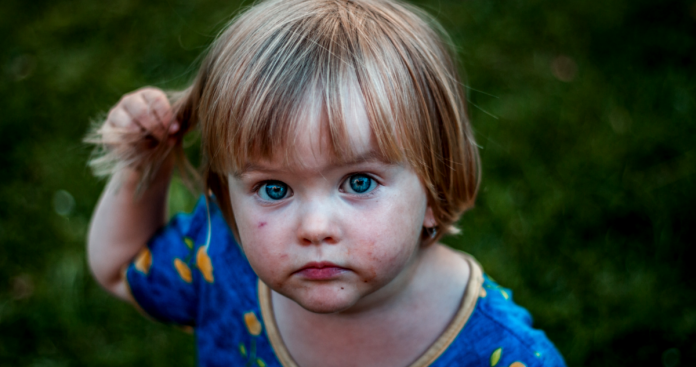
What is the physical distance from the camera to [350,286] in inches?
48.1

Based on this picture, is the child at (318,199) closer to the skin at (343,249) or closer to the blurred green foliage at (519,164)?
the skin at (343,249)

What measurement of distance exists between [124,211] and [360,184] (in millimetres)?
847

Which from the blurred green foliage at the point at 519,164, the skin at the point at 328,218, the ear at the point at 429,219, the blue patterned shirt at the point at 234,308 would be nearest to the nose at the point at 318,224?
the skin at the point at 328,218

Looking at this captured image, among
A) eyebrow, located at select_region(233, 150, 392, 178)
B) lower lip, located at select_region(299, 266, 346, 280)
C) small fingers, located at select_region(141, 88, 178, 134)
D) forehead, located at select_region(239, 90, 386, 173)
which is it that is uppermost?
forehead, located at select_region(239, 90, 386, 173)

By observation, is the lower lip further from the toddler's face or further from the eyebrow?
the eyebrow

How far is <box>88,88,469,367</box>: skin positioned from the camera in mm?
1165

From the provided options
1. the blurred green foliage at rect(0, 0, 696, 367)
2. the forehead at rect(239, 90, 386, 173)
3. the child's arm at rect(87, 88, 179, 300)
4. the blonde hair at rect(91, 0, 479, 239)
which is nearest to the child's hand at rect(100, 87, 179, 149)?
the child's arm at rect(87, 88, 179, 300)

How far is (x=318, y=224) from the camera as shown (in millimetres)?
1146

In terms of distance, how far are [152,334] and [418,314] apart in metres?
1.42

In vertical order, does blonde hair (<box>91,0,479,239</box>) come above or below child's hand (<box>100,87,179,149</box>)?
above

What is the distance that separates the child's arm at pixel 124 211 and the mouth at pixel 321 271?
23.8 inches

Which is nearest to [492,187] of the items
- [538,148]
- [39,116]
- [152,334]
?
[538,148]

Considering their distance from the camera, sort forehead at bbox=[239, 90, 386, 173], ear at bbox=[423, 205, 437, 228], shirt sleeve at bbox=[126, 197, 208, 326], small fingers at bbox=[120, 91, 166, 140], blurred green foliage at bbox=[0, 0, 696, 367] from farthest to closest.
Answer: blurred green foliage at bbox=[0, 0, 696, 367] < shirt sleeve at bbox=[126, 197, 208, 326] < small fingers at bbox=[120, 91, 166, 140] < ear at bbox=[423, 205, 437, 228] < forehead at bbox=[239, 90, 386, 173]

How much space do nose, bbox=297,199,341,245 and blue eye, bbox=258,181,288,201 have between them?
0.22 ft
